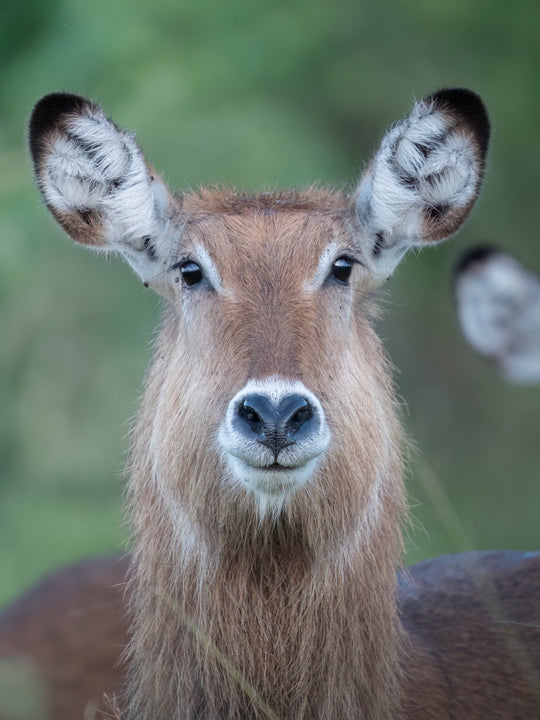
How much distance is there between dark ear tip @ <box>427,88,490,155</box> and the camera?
4.82 meters

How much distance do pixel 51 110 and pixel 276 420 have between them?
70.3 inches

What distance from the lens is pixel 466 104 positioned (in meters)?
4.87

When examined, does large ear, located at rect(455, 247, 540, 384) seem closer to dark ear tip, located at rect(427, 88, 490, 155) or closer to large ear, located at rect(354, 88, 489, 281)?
large ear, located at rect(354, 88, 489, 281)

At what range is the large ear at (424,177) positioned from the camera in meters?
4.89

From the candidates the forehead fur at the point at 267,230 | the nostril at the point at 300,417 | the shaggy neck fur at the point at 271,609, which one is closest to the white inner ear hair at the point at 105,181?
the forehead fur at the point at 267,230

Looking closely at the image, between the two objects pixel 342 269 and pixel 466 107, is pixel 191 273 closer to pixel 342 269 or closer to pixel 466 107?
pixel 342 269

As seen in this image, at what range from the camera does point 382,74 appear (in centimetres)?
1307

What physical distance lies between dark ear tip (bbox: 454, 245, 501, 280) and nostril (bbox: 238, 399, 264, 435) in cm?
203

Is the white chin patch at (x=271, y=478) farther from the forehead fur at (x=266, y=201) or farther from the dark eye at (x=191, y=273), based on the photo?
the forehead fur at (x=266, y=201)

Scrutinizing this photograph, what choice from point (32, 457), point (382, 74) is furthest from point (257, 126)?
point (32, 457)

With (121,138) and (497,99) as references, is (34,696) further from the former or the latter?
(497,99)

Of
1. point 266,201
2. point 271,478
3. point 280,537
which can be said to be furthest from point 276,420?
point 266,201

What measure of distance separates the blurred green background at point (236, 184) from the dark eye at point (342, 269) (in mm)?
4599

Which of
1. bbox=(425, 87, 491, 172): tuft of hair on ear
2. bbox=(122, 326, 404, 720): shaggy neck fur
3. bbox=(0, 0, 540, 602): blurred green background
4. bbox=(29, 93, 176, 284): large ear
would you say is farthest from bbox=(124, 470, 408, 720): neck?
bbox=(0, 0, 540, 602): blurred green background
